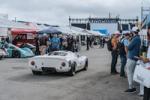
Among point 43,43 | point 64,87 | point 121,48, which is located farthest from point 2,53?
point 64,87

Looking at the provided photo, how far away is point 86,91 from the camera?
1142cm

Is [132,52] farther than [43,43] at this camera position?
No

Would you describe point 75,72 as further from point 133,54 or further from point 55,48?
point 55,48

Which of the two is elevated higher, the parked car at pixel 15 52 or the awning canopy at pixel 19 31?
the awning canopy at pixel 19 31

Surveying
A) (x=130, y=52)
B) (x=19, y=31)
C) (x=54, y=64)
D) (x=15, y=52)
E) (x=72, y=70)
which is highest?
(x=19, y=31)

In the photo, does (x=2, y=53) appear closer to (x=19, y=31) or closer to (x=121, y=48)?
(x=19, y=31)

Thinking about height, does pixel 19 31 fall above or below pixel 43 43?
above

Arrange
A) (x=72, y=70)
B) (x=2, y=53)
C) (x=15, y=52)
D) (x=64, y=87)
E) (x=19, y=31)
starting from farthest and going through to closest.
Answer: (x=19, y=31) < (x=15, y=52) < (x=2, y=53) < (x=72, y=70) < (x=64, y=87)

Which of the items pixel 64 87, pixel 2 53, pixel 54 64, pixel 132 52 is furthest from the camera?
pixel 2 53

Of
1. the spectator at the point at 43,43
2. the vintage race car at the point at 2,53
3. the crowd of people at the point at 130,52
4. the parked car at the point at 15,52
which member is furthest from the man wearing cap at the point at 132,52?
the parked car at the point at 15,52

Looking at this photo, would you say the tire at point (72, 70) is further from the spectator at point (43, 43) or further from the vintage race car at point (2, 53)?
the spectator at point (43, 43)

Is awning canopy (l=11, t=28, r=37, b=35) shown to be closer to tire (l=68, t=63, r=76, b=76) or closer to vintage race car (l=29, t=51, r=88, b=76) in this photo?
vintage race car (l=29, t=51, r=88, b=76)

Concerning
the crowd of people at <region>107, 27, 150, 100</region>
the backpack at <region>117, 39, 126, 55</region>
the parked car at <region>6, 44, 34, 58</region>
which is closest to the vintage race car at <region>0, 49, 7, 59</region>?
the parked car at <region>6, 44, 34, 58</region>

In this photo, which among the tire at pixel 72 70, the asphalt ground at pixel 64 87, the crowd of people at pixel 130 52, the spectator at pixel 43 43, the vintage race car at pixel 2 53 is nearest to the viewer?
the asphalt ground at pixel 64 87
